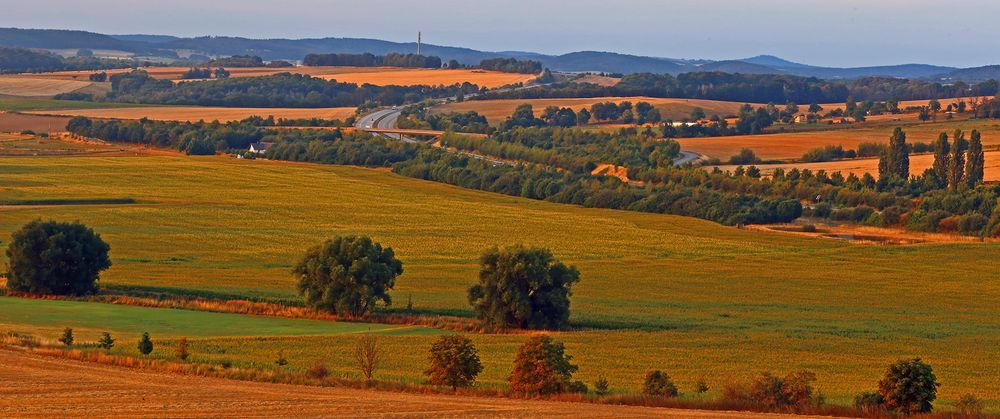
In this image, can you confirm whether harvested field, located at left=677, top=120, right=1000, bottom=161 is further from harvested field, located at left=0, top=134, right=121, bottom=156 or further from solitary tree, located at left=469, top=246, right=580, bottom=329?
solitary tree, located at left=469, top=246, right=580, bottom=329

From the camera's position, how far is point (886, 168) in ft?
350

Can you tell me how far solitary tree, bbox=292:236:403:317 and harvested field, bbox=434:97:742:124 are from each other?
111 meters

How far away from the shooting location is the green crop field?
130 feet

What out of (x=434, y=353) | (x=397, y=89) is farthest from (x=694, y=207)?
(x=397, y=89)

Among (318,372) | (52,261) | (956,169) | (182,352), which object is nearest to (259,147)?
(956,169)

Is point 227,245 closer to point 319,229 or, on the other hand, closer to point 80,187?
point 319,229

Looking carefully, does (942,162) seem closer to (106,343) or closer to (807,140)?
(807,140)

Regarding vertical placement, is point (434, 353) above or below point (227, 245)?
above

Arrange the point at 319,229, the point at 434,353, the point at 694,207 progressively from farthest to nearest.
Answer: the point at 694,207, the point at 319,229, the point at 434,353

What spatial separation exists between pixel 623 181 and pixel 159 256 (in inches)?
1922

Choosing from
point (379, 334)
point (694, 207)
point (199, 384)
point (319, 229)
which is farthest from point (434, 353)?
point (694, 207)

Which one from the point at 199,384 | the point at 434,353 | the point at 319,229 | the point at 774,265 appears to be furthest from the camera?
the point at 319,229

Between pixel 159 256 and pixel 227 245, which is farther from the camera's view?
pixel 227 245

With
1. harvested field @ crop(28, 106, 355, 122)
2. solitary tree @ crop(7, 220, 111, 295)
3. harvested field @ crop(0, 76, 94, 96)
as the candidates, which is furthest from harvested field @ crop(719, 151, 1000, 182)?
harvested field @ crop(0, 76, 94, 96)
